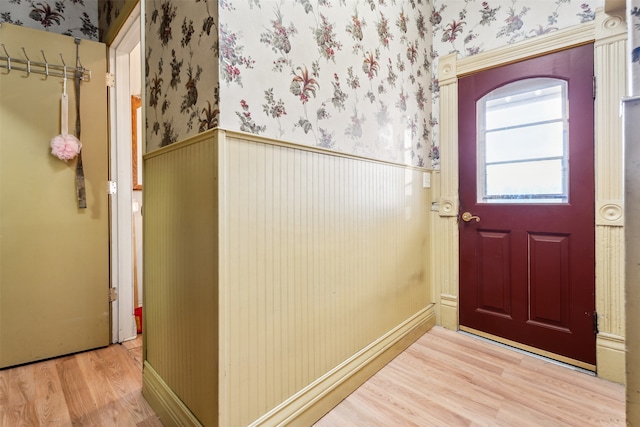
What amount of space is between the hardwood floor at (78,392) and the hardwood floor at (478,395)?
953 mm

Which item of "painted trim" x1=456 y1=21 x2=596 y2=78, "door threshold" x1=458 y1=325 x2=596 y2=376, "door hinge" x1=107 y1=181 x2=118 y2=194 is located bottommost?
"door threshold" x1=458 y1=325 x2=596 y2=376

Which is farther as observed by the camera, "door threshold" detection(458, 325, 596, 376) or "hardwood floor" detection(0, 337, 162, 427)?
"door threshold" detection(458, 325, 596, 376)

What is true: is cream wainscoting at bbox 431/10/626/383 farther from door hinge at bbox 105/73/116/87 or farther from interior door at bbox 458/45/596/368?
door hinge at bbox 105/73/116/87

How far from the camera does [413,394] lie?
151 cm

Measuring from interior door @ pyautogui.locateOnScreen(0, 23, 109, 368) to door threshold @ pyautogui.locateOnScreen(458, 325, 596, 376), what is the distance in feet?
8.43

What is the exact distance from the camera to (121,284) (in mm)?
2111

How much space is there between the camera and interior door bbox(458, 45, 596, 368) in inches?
68.4

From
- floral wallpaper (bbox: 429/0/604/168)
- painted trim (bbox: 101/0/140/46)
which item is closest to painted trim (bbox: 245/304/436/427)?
floral wallpaper (bbox: 429/0/604/168)

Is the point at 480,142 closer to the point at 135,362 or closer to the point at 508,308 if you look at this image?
the point at 508,308

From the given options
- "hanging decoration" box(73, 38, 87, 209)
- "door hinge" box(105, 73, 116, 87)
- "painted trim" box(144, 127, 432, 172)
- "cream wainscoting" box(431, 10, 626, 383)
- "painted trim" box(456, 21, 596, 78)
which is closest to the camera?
"painted trim" box(144, 127, 432, 172)

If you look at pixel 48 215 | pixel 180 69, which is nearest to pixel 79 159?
pixel 48 215

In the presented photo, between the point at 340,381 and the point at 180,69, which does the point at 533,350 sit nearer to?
the point at 340,381

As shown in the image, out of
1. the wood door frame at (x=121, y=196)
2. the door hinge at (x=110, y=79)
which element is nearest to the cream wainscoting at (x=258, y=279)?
the wood door frame at (x=121, y=196)

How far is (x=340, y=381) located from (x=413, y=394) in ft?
1.27
